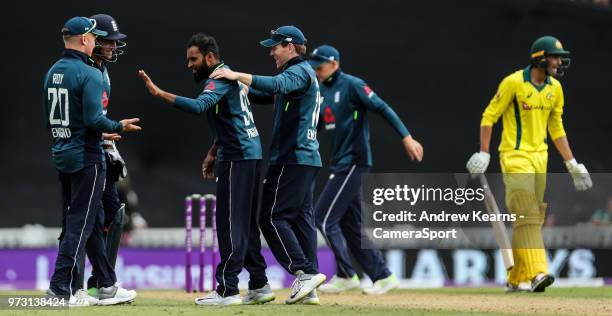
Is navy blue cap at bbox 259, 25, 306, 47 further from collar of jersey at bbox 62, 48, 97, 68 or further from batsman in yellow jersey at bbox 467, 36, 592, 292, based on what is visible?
batsman in yellow jersey at bbox 467, 36, 592, 292

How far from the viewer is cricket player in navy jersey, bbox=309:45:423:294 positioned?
9742 millimetres

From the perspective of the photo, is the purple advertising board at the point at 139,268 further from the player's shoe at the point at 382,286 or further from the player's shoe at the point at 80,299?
the player's shoe at the point at 80,299

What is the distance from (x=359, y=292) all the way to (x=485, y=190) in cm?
132

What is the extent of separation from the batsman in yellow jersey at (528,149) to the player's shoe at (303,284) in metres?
2.14

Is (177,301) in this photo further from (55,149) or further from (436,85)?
(436,85)

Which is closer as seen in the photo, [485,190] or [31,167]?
[485,190]

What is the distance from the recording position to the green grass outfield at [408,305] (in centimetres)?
716

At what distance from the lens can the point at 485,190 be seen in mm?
10078

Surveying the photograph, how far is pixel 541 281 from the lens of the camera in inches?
363

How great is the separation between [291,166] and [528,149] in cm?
229

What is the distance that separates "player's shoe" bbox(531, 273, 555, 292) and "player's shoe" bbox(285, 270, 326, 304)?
2.15 metres

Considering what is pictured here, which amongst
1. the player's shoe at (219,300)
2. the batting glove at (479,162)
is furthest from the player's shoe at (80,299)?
the batting glove at (479,162)

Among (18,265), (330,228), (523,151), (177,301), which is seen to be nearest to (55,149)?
(177,301)

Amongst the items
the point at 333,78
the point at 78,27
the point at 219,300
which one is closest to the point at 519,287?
the point at 333,78
